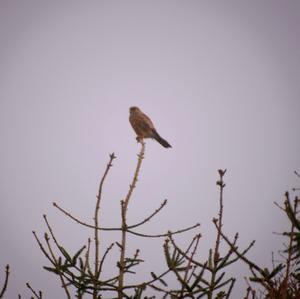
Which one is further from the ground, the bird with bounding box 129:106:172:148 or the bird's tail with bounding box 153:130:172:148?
the bird with bounding box 129:106:172:148

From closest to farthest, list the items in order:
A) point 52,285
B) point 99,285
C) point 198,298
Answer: point 198,298, point 99,285, point 52,285

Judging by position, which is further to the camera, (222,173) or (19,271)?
(19,271)

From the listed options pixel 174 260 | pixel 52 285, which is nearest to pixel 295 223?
pixel 174 260

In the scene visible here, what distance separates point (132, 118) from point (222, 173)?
738 centimetres

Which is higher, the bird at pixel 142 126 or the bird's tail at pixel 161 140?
the bird at pixel 142 126

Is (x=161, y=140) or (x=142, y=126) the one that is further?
(x=142, y=126)

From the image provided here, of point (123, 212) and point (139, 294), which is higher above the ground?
point (123, 212)

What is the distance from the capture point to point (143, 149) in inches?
193

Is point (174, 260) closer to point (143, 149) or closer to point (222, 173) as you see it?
point (222, 173)

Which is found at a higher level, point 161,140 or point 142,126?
point 142,126

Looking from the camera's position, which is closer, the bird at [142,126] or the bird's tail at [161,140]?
the bird's tail at [161,140]

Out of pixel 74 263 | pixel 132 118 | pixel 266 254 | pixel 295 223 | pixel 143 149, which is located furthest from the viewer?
pixel 266 254

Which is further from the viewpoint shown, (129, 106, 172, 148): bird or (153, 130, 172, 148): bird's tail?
(129, 106, 172, 148): bird

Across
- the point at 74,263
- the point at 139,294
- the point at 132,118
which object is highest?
the point at 132,118
